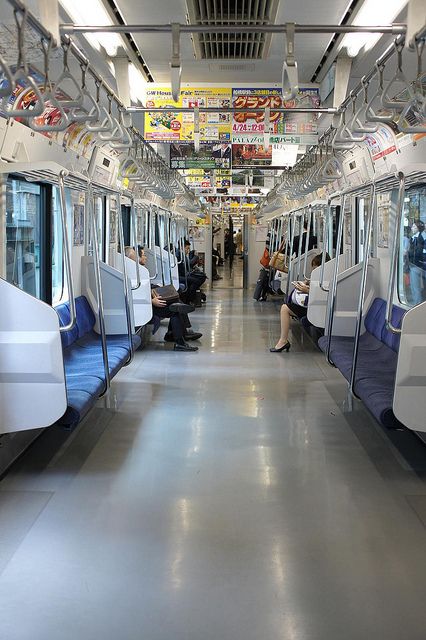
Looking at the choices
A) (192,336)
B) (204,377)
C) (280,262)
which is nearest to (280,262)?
(280,262)

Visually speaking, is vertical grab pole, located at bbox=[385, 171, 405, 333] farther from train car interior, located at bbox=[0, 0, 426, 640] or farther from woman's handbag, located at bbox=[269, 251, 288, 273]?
woman's handbag, located at bbox=[269, 251, 288, 273]

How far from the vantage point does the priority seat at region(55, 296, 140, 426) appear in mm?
4522

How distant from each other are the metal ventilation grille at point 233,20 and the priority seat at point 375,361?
291 centimetres

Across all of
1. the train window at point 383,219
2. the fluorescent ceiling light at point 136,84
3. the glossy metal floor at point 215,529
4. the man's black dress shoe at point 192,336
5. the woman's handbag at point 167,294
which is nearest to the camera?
the glossy metal floor at point 215,529

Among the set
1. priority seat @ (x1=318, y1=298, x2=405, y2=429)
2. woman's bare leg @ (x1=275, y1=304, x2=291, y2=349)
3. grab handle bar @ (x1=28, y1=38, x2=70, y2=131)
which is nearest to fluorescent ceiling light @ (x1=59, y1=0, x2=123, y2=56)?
grab handle bar @ (x1=28, y1=38, x2=70, y2=131)

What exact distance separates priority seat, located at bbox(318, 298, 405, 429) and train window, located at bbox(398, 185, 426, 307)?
0.21 metres

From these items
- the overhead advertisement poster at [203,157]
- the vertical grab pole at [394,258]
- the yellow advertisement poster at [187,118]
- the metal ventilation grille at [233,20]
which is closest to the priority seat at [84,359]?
the vertical grab pole at [394,258]

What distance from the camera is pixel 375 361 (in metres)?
6.04

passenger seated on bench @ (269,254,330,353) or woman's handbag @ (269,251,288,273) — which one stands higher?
woman's handbag @ (269,251,288,273)

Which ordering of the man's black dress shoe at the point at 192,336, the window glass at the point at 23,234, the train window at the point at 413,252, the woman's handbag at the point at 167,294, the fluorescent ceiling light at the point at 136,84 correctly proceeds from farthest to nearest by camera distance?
the man's black dress shoe at the point at 192,336
the woman's handbag at the point at 167,294
the fluorescent ceiling light at the point at 136,84
the train window at the point at 413,252
the window glass at the point at 23,234

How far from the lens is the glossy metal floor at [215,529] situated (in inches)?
110

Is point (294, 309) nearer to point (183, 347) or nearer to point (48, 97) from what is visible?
point (183, 347)

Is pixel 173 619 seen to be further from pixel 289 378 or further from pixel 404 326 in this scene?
pixel 289 378

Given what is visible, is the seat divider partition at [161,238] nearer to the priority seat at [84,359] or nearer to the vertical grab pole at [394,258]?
the priority seat at [84,359]
